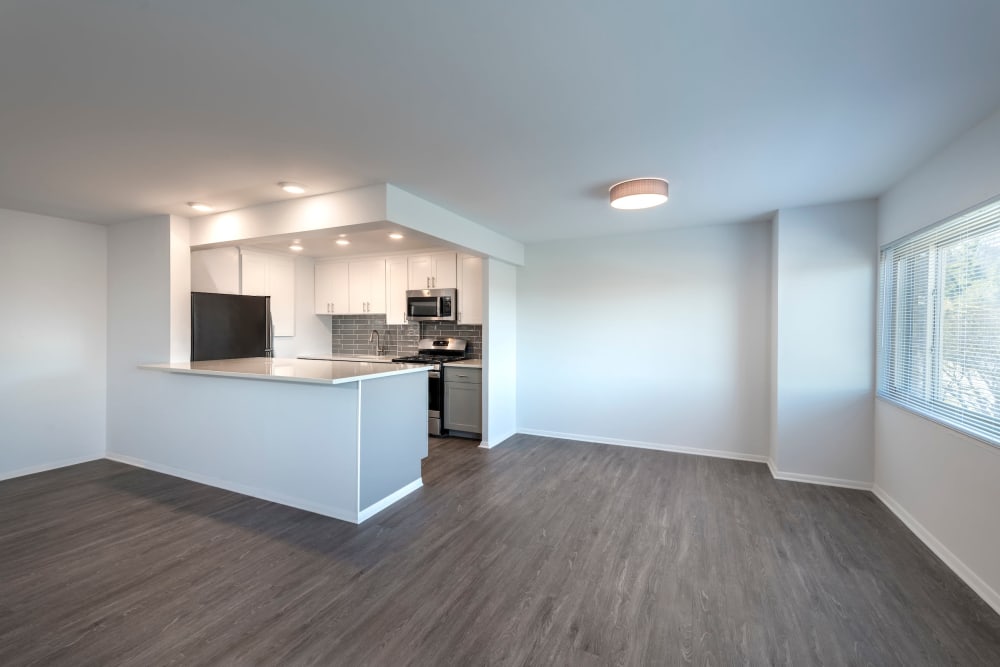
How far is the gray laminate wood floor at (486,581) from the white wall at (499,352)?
4.29 feet

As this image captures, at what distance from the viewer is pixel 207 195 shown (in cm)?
318

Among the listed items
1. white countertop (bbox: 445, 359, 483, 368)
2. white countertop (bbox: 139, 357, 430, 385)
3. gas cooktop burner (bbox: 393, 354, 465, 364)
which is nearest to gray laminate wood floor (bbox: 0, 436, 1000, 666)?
white countertop (bbox: 139, 357, 430, 385)

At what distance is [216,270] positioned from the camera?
4.57 meters

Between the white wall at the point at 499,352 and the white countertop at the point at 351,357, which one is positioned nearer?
the white wall at the point at 499,352

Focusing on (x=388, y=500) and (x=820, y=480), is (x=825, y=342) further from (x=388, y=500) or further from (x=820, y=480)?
(x=388, y=500)

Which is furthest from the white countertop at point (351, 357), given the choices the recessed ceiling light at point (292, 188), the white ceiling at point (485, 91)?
the white ceiling at point (485, 91)

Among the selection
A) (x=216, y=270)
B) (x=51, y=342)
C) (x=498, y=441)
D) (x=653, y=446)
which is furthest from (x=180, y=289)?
(x=653, y=446)

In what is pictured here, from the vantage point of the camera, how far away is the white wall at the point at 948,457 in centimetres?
204

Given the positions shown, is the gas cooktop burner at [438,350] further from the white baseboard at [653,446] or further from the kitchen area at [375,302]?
the white baseboard at [653,446]

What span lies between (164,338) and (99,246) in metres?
1.44

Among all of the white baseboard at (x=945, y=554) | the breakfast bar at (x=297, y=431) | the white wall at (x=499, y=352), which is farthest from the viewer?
the white wall at (x=499, y=352)

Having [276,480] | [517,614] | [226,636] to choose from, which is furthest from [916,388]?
[276,480]

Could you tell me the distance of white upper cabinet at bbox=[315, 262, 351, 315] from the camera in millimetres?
5998

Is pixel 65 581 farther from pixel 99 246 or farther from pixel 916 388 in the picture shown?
pixel 916 388
